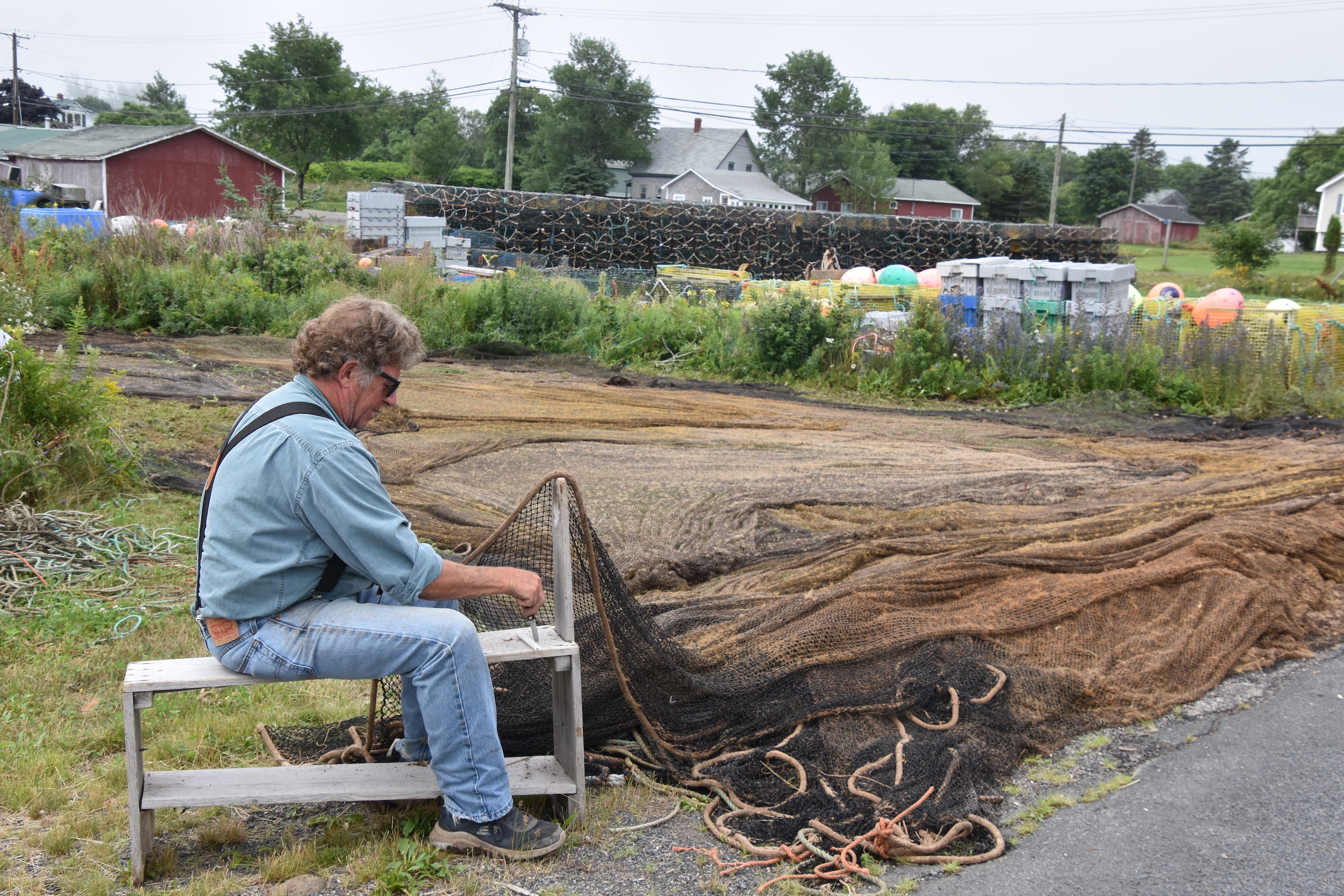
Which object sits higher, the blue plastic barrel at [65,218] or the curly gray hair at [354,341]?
the blue plastic barrel at [65,218]

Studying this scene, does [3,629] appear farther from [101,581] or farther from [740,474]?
[740,474]

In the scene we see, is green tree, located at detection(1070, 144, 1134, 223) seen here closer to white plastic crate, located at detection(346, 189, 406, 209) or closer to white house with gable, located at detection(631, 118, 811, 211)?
white house with gable, located at detection(631, 118, 811, 211)

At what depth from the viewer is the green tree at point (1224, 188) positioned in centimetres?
8931

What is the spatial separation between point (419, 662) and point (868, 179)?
69.9 m

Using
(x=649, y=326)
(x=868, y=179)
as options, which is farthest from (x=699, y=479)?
(x=868, y=179)

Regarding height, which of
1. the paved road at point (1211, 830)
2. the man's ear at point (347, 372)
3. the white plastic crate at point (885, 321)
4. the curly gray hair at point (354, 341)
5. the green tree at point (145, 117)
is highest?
the green tree at point (145, 117)

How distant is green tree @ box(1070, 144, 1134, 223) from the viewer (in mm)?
83250

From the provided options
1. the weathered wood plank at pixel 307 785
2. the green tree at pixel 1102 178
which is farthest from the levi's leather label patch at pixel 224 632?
the green tree at pixel 1102 178

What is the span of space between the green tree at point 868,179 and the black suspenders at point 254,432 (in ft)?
222

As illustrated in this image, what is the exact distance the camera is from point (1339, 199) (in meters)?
62.1

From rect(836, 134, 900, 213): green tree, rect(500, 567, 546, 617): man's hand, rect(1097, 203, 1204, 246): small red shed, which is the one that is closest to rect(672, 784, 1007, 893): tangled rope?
rect(500, 567, 546, 617): man's hand

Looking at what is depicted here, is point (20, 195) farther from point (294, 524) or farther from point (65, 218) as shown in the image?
point (294, 524)

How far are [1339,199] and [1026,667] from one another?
71500 millimetres

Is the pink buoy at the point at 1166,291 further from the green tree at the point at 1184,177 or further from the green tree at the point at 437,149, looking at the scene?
the green tree at the point at 1184,177
